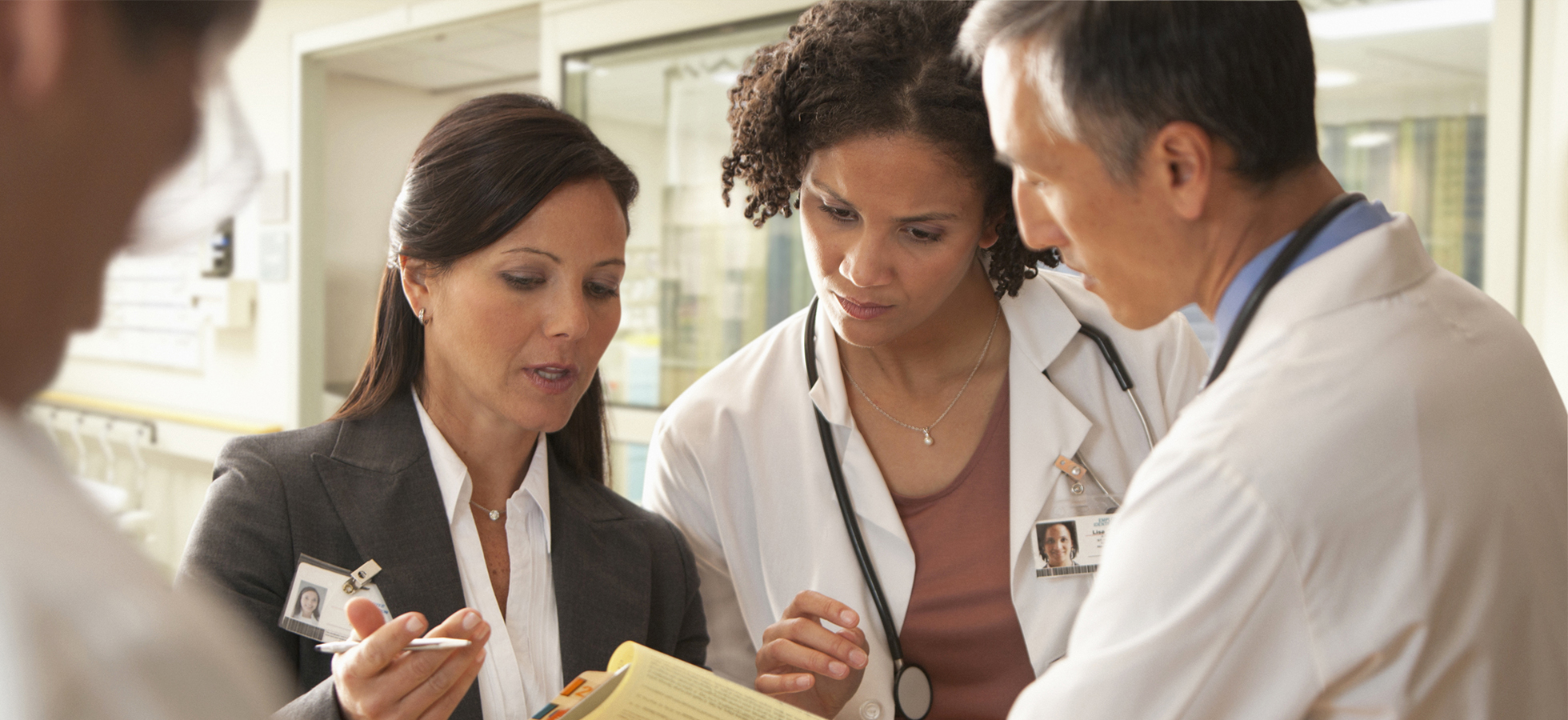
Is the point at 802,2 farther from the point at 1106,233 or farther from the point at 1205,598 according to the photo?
the point at 1205,598

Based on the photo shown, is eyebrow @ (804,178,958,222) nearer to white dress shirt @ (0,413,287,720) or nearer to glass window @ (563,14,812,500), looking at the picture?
white dress shirt @ (0,413,287,720)

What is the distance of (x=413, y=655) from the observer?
1.18 m

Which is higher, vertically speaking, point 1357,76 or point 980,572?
point 1357,76

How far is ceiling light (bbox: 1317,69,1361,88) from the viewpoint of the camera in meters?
2.73

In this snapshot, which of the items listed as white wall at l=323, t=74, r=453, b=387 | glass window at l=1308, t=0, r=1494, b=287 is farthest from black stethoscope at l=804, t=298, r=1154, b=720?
white wall at l=323, t=74, r=453, b=387

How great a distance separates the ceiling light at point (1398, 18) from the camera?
2557mm

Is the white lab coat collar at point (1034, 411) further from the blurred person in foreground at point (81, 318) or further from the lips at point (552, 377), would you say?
the blurred person in foreground at point (81, 318)

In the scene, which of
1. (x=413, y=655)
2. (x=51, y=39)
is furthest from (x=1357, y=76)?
(x=51, y=39)

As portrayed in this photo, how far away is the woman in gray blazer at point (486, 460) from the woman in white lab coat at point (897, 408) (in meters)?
0.20

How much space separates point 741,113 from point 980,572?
2.98 ft

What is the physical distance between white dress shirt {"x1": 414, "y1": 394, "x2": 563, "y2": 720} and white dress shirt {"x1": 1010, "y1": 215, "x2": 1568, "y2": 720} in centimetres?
87

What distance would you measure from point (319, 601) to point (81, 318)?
1023 mm

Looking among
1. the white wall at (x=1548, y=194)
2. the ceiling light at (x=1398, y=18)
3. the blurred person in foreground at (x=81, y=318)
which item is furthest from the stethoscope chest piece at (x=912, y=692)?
the ceiling light at (x=1398, y=18)

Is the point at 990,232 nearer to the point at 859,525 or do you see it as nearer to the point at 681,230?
the point at 859,525
